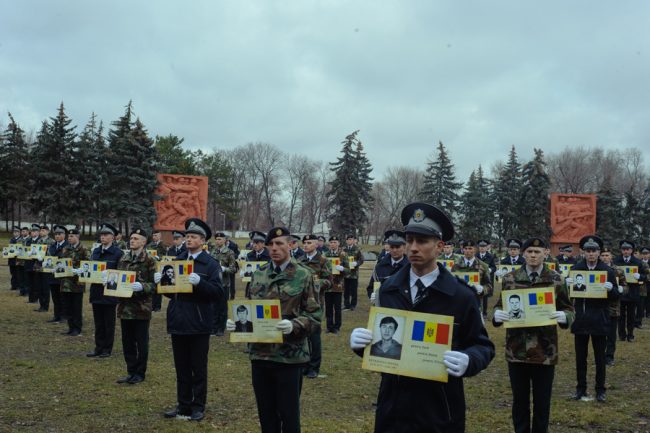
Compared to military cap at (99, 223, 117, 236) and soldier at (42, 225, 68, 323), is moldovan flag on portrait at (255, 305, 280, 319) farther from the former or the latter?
soldier at (42, 225, 68, 323)

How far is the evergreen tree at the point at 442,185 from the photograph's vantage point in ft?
183

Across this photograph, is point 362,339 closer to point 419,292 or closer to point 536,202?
point 419,292

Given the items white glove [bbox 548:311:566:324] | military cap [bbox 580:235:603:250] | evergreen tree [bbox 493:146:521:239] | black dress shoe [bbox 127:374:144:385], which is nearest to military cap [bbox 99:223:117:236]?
black dress shoe [bbox 127:374:144:385]

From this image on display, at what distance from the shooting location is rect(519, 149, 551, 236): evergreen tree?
165 ft

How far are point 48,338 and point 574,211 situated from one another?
124 ft

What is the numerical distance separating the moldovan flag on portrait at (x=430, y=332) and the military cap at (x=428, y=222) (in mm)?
586

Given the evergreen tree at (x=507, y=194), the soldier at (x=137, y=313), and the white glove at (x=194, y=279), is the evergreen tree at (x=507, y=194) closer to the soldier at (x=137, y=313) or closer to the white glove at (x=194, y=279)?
the soldier at (x=137, y=313)

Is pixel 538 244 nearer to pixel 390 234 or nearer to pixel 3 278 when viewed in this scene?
pixel 390 234

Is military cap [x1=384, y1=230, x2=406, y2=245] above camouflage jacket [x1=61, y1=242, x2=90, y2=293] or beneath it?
above

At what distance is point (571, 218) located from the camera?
4234 centimetres

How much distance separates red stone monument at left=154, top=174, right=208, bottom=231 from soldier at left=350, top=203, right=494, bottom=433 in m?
41.1

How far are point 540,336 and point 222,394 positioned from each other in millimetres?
5250

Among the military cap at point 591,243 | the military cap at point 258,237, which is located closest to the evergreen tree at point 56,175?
the military cap at point 258,237

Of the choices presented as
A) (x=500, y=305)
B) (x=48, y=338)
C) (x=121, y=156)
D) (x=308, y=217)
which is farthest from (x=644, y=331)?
(x=308, y=217)
